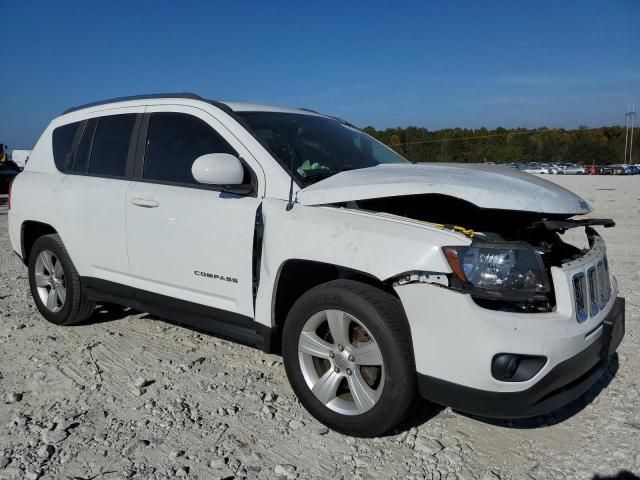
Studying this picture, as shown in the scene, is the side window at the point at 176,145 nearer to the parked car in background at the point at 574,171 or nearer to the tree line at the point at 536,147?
the parked car in background at the point at 574,171

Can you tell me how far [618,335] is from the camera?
2.98m

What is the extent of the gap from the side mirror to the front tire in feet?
2.62

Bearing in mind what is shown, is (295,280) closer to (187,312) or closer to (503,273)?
(187,312)

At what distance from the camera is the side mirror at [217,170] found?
3068 mm

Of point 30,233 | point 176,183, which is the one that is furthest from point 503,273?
point 30,233

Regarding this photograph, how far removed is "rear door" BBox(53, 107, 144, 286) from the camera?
13.0 feet

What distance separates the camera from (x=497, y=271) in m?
2.49

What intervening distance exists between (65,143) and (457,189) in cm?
346

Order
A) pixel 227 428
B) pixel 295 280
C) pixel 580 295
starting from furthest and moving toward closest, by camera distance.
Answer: pixel 295 280, pixel 227 428, pixel 580 295

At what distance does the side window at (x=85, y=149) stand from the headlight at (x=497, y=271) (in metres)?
3.14

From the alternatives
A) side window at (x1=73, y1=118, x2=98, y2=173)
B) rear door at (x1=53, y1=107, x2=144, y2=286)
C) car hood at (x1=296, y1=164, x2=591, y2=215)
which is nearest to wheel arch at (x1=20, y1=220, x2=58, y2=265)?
rear door at (x1=53, y1=107, x2=144, y2=286)

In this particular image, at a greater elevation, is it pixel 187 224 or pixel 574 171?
pixel 574 171

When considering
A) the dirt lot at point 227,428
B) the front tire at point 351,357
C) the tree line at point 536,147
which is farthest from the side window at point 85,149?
the tree line at point 536,147

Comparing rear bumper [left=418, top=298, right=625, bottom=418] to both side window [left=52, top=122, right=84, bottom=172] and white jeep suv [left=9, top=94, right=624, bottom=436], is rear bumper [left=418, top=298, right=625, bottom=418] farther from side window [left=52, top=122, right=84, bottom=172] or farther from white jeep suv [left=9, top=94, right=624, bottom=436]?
side window [left=52, top=122, right=84, bottom=172]
